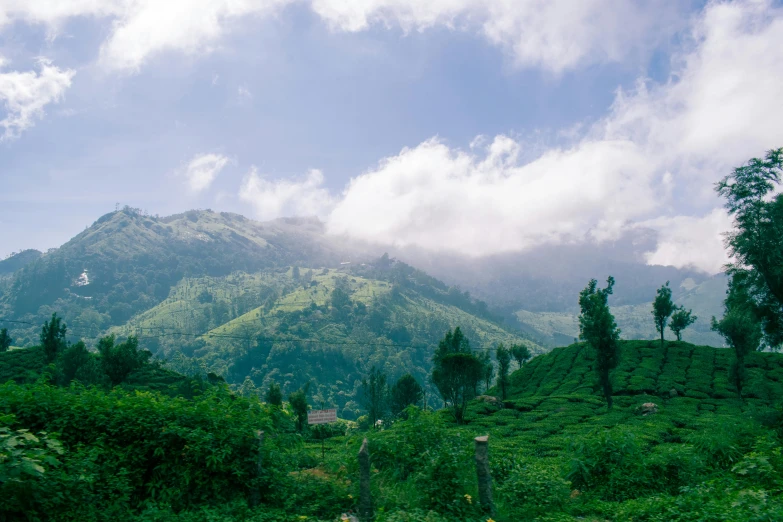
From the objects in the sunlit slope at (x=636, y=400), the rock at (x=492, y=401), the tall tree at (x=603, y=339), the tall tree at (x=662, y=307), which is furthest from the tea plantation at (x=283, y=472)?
the tall tree at (x=662, y=307)

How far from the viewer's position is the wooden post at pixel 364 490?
945cm

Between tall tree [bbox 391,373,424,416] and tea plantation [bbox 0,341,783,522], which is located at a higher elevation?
tea plantation [bbox 0,341,783,522]

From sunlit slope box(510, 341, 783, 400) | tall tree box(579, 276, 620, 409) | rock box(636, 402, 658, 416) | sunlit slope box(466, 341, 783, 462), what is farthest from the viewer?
sunlit slope box(510, 341, 783, 400)

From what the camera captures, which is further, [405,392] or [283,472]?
[405,392]

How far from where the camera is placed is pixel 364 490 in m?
9.52

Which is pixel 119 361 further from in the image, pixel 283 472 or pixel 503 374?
pixel 503 374

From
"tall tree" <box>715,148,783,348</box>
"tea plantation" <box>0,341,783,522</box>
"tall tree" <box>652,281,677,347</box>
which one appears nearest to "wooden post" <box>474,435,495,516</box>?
"tea plantation" <box>0,341,783,522</box>

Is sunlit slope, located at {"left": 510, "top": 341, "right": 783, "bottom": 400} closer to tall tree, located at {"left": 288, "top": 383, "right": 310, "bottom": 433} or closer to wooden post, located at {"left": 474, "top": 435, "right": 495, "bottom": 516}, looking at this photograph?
tall tree, located at {"left": 288, "top": 383, "right": 310, "bottom": 433}

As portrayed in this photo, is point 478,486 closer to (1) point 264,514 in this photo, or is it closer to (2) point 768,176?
(1) point 264,514

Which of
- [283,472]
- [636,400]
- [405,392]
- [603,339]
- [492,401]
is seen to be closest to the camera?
[283,472]

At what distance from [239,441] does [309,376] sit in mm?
185628

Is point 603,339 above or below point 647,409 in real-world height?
above

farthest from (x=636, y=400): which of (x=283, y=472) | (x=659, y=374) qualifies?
(x=283, y=472)

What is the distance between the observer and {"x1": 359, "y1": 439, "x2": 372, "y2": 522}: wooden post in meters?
9.45
